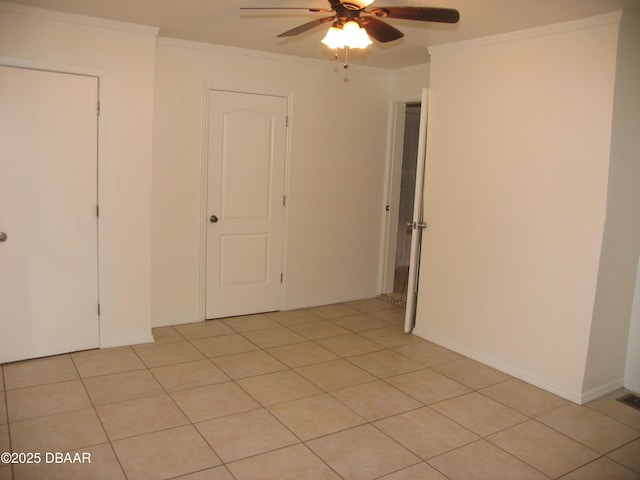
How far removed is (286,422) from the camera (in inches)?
115

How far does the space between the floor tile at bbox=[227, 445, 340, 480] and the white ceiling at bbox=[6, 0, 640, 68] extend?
255 centimetres

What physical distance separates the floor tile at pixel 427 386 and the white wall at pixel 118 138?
2036 mm

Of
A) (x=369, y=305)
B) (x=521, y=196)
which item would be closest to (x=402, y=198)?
(x=369, y=305)

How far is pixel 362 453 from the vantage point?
104 inches

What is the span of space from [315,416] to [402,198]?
4549 mm

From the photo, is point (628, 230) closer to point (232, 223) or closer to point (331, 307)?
point (331, 307)

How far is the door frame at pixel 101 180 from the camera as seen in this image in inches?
138

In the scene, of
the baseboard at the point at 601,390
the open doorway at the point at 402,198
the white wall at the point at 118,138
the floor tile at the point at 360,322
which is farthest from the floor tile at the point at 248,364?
the baseboard at the point at 601,390

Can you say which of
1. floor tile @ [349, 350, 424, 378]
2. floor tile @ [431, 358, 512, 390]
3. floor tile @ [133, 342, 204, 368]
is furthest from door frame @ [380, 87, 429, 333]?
floor tile @ [133, 342, 204, 368]

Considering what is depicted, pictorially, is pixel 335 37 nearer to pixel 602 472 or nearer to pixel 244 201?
pixel 244 201

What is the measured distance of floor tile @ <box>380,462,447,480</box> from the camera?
2443 millimetres

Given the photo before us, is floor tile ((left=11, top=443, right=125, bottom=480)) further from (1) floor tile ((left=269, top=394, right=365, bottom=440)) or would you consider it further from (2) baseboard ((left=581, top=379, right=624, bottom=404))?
(2) baseboard ((left=581, top=379, right=624, bottom=404))

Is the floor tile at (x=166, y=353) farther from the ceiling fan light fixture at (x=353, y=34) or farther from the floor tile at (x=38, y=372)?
the ceiling fan light fixture at (x=353, y=34)

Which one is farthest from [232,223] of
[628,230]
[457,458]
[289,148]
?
[628,230]
